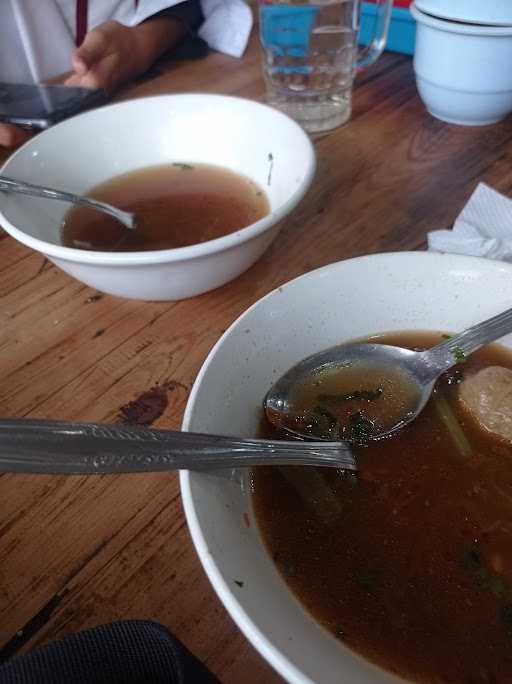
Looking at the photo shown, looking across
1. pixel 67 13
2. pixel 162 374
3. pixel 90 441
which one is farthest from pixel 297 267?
pixel 67 13

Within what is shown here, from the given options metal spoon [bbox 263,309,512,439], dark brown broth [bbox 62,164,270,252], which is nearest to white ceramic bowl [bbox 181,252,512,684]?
metal spoon [bbox 263,309,512,439]

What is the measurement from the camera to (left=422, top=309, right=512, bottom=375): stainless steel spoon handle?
66 cm

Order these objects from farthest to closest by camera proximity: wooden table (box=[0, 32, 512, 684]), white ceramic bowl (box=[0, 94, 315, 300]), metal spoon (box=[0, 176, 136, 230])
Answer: metal spoon (box=[0, 176, 136, 230]), white ceramic bowl (box=[0, 94, 315, 300]), wooden table (box=[0, 32, 512, 684])

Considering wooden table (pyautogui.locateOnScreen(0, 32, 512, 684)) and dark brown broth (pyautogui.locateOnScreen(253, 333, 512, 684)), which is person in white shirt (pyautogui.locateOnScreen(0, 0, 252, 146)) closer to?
wooden table (pyautogui.locateOnScreen(0, 32, 512, 684))

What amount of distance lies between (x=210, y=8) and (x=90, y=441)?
1.79 m

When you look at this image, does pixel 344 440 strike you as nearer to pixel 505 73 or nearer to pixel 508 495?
pixel 508 495

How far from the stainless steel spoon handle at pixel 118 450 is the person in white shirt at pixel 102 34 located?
41.7 inches

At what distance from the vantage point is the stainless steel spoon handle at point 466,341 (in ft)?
2.16

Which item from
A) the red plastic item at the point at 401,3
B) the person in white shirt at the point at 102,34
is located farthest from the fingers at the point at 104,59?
the red plastic item at the point at 401,3

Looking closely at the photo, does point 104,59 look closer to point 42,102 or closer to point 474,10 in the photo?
point 42,102

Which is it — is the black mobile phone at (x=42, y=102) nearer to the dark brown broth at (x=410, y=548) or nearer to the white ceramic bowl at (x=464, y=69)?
the white ceramic bowl at (x=464, y=69)

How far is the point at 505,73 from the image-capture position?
3.76 ft

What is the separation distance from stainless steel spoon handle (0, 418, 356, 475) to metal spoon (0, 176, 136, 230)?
60cm

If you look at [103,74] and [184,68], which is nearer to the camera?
[103,74]
